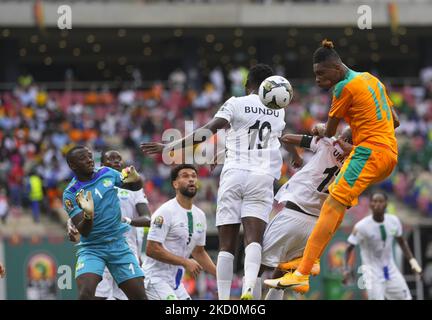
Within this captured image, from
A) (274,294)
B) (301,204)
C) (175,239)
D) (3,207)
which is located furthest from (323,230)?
(3,207)

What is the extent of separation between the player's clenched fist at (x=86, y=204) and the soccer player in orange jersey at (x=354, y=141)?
7.04 feet

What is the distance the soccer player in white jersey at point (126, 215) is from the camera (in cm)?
1283

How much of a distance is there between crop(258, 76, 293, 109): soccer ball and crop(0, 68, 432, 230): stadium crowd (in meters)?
15.5

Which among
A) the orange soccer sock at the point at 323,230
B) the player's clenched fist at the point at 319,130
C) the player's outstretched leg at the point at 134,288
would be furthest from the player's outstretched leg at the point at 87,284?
the player's clenched fist at the point at 319,130

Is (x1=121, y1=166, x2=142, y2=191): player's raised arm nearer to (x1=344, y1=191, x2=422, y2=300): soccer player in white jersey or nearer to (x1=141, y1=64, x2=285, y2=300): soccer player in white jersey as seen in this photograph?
(x1=141, y1=64, x2=285, y2=300): soccer player in white jersey

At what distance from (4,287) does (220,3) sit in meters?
21.1

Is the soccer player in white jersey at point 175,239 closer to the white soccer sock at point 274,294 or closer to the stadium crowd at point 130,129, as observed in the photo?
the white soccer sock at point 274,294

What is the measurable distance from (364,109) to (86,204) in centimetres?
311

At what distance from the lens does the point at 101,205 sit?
10.8m

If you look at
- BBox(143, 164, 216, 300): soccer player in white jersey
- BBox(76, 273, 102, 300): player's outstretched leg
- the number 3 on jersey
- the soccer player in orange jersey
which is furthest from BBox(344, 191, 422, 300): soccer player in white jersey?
BBox(76, 273, 102, 300): player's outstretched leg

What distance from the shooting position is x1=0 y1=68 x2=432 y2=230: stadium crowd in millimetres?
27312
